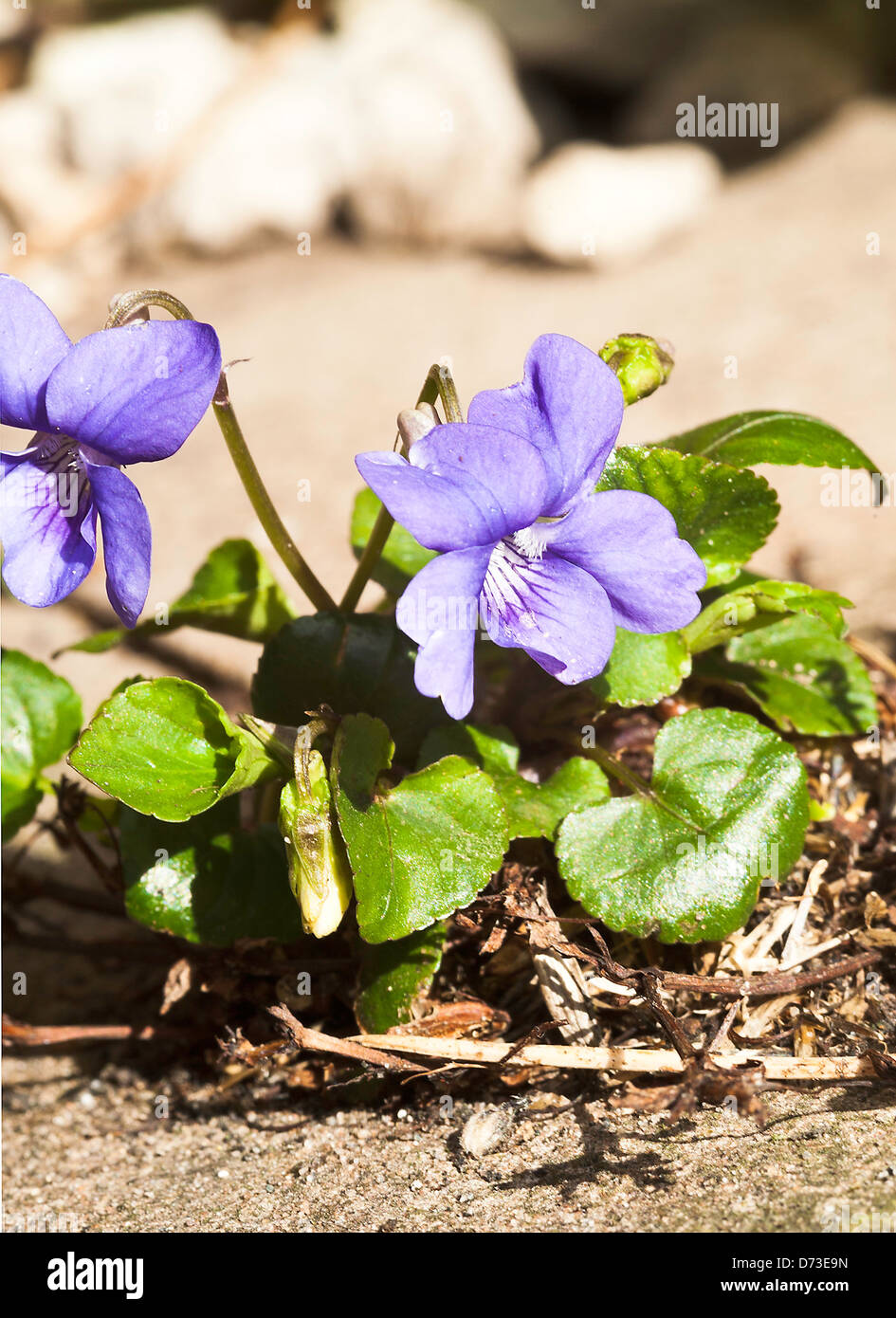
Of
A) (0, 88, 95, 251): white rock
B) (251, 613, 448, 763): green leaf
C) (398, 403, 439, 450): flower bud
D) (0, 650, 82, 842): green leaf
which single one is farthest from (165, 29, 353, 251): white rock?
(398, 403, 439, 450): flower bud

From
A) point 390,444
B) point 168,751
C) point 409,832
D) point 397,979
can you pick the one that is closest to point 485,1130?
point 397,979

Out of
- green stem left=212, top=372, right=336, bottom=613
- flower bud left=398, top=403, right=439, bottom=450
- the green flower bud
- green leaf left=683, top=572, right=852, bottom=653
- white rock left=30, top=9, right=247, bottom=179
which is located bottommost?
green leaf left=683, top=572, right=852, bottom=653

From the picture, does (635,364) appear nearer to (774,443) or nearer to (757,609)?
(774,443)

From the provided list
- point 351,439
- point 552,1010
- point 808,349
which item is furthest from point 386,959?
point 808,349

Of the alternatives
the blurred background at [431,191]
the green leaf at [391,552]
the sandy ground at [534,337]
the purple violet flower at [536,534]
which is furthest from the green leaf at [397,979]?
the blurred background at [431,191]

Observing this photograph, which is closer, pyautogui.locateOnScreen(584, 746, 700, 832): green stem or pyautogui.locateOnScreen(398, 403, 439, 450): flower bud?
pyautogui.locateOnScreen(398, 403, 439, 450): flower bud

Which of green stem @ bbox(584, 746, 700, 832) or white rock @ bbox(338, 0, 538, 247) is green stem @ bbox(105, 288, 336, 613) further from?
white rock @ bbox(338, 0, 538, 247)
